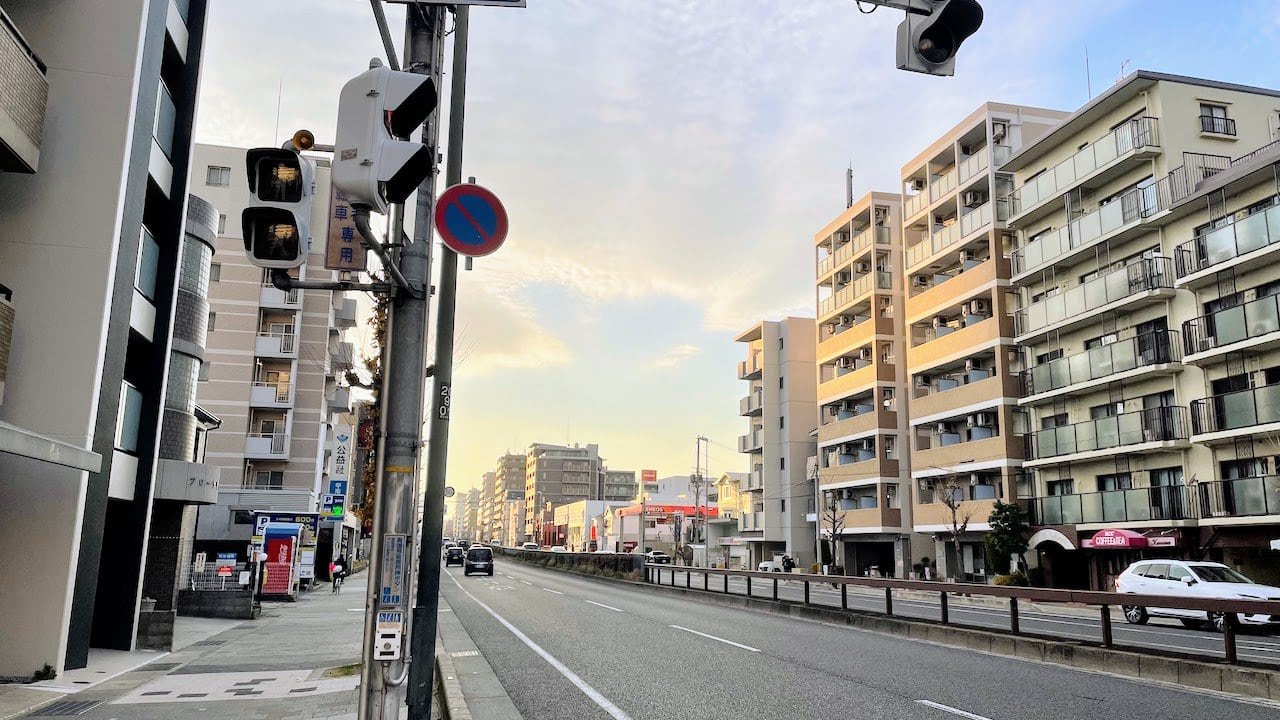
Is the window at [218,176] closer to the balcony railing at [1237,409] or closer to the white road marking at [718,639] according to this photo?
the white road marking at [718,639]

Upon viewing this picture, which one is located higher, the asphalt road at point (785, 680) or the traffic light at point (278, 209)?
the traffic light at point (278, 209)

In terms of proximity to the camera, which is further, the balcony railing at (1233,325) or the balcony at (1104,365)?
the balcony at (1104,365)

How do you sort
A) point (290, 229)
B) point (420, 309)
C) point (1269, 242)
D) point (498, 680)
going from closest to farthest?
1. point (290, 229)
2. point (420, 309)
3. point (498, 680)
4. point (1269, 242)

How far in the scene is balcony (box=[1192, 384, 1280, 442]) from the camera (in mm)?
24641

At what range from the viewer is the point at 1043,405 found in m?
36.3

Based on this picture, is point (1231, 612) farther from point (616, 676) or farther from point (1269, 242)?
point (1269, 242)

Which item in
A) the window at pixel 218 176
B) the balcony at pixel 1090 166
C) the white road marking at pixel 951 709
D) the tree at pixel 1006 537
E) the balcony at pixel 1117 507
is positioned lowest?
the white road marking at pixel 951 709

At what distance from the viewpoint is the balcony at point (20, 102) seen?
11.0m

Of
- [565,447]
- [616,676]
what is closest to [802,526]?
[616,676]

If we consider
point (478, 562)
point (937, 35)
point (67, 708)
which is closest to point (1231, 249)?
point (937, 35)

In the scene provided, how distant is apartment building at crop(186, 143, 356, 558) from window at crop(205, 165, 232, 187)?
58mm

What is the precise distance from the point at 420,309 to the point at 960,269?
45.4 metres

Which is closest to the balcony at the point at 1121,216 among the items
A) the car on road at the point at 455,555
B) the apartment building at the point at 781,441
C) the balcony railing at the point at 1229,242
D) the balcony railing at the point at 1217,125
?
the balcony railing at the point at 1217,125

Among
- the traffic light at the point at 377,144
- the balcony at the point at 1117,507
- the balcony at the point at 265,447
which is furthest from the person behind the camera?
the balcony at the point at 265,447
